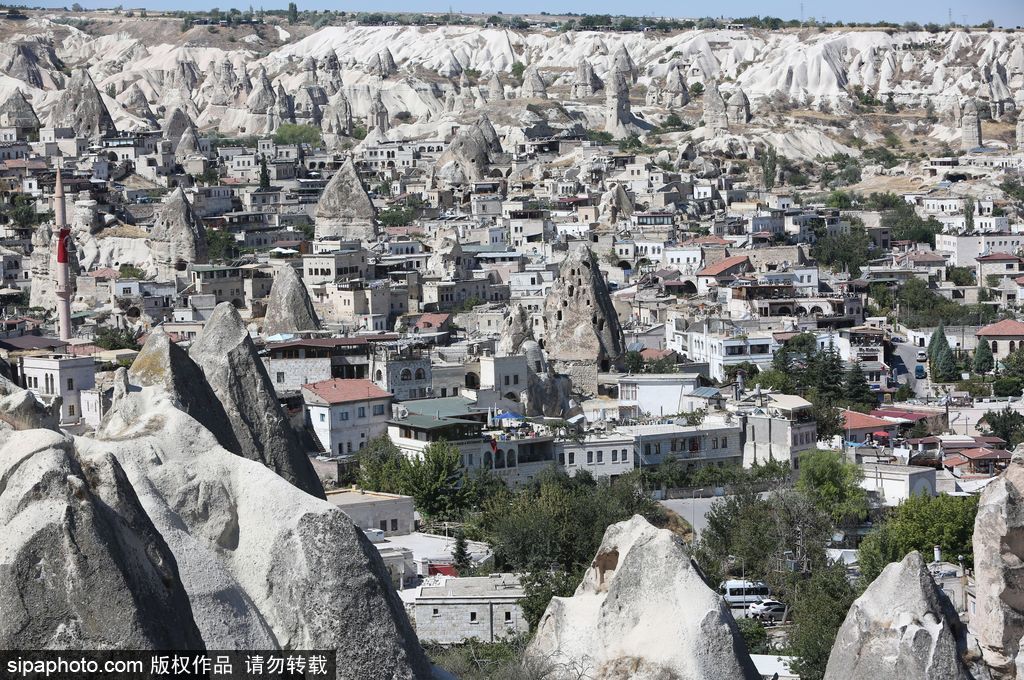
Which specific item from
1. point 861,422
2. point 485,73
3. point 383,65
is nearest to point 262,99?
point 383,65

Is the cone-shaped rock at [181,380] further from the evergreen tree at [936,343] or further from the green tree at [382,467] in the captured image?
the evergreen tree at [936,343]

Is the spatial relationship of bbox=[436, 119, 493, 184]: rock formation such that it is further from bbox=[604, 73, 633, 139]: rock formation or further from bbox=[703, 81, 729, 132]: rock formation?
bbox=[703, 81, 729, 132]: rock formation

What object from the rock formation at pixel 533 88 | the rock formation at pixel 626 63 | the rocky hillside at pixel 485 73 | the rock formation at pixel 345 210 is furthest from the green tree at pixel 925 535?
the rock formation at pixel 626 63

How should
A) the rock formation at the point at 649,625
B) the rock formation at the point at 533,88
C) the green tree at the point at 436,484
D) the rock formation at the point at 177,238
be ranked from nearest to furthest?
the rock formation at the point at 649,625 < the green tree at the point at 436,484 < the rock formation at the point at 177,238 < the rock formation at the point at 533,88

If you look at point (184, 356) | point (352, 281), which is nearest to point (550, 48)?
point (352, 281)

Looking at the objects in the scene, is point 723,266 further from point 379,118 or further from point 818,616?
point 379,118

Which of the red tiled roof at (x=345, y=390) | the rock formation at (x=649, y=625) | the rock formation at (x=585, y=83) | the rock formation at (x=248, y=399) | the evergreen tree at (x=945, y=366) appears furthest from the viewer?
the rock formation at (x=585, y=83)

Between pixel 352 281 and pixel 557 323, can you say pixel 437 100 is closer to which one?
pixel 352 281
